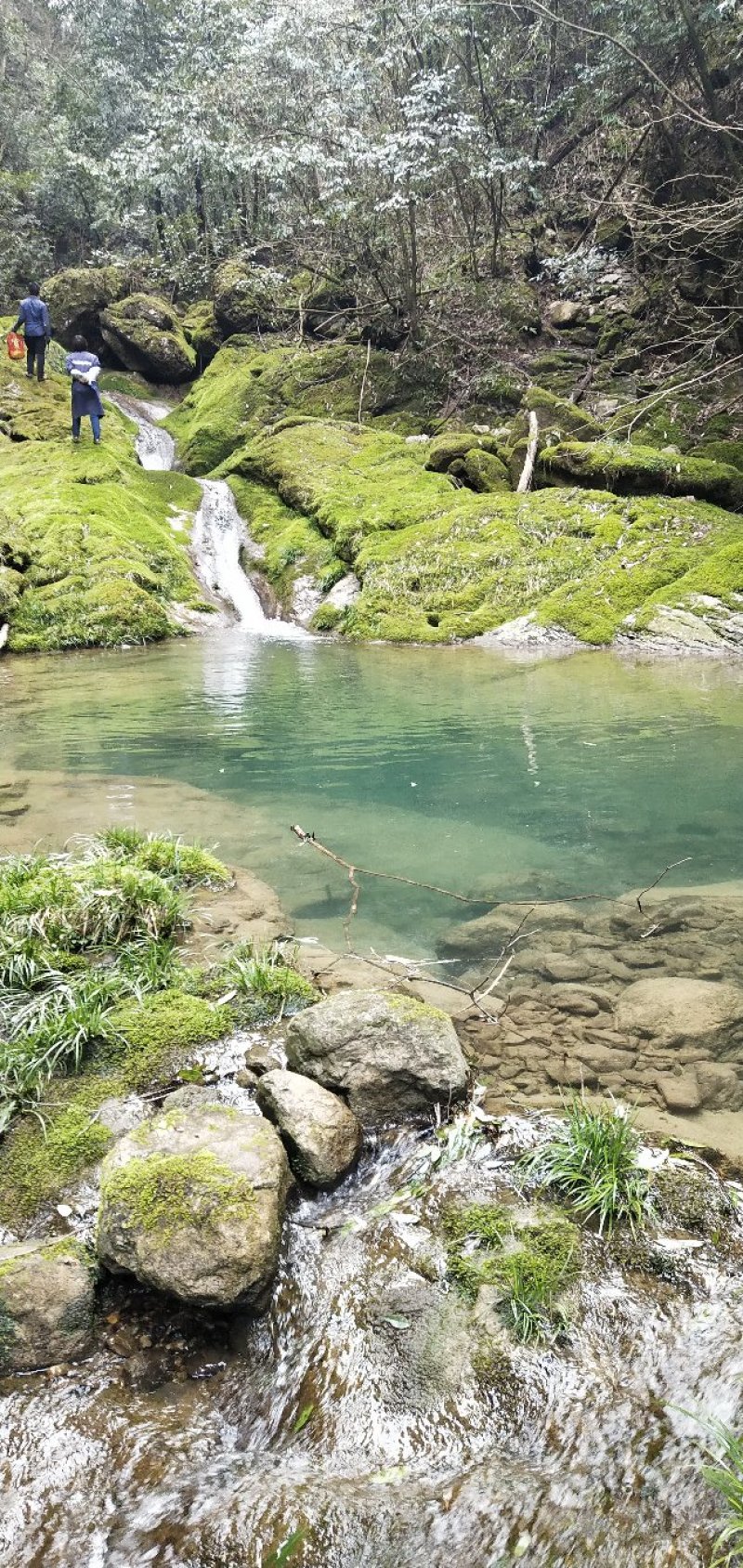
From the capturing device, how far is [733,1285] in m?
2.38

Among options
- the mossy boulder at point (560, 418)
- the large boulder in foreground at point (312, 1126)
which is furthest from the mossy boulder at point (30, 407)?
the large boulder in foreground at point (312, 1126)

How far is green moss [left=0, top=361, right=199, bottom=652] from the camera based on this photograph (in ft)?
47.7

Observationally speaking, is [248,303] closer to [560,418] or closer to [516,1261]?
[560,418]

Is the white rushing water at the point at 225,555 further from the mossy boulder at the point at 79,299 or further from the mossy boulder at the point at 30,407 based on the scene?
the mossy boulder at the point at 79,299

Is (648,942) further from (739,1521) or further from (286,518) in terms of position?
(286,518)

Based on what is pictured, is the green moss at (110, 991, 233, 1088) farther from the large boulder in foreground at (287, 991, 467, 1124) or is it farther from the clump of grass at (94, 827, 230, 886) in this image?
the clump of grass at (94, 827, 230, 886)

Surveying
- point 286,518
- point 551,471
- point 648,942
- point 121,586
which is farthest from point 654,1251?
point 286,518

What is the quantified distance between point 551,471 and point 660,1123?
15.9 m

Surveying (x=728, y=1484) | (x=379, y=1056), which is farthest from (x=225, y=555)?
(x=728, y=1484)

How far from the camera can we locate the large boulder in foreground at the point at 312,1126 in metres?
2.79

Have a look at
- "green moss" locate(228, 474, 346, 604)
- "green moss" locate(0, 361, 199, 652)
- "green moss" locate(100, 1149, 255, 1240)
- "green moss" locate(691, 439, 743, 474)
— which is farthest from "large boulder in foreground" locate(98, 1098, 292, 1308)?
"green moss" locate(691, 439, 743, 474)

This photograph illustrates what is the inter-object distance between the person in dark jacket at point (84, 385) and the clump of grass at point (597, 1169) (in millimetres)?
17540

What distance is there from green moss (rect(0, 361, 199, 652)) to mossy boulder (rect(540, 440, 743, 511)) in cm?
795

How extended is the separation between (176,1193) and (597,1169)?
130 centimetres
